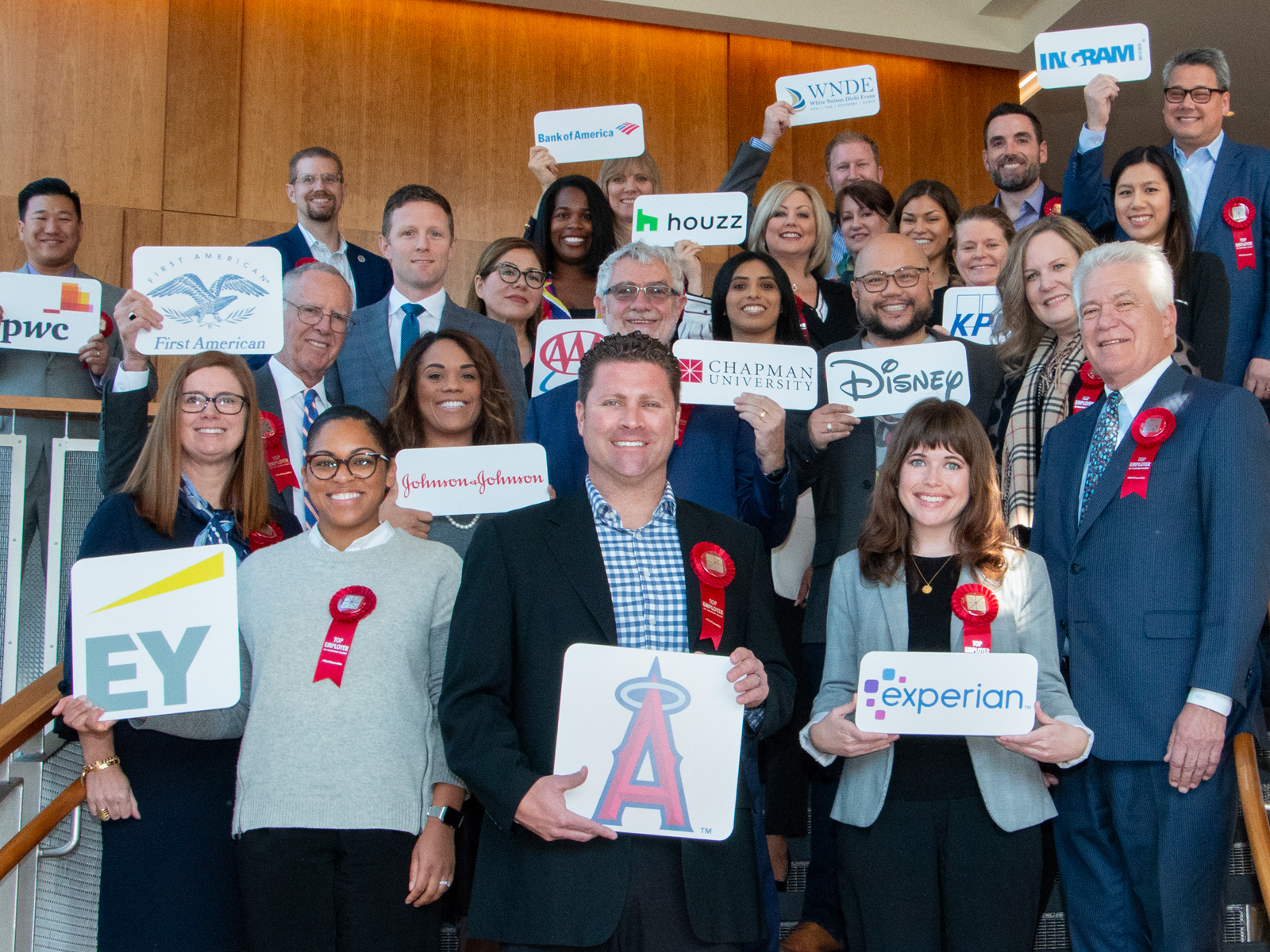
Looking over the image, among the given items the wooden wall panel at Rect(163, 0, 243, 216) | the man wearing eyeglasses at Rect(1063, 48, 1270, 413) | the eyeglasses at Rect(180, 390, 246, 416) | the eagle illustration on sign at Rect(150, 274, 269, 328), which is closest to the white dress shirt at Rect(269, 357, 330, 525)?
the eagle illustration on sign at Rect(150, 274, 269, 328)

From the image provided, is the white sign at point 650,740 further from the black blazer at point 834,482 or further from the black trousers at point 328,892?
the black blazer at point 834,482

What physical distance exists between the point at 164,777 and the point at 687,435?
5.23ft

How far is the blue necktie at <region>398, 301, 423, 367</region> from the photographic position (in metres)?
4.26

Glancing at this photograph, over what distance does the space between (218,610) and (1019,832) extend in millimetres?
1760

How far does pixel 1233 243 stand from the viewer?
14.3 ft

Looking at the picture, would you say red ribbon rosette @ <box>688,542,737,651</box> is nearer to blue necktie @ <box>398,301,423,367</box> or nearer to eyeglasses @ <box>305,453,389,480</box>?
eyeglasses @ <box>305,453,389,480</box>

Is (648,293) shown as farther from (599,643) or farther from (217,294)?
(599,643)

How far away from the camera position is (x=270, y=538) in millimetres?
3049

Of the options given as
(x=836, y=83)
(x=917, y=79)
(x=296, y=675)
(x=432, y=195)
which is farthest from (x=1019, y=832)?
(x=917, y=79)

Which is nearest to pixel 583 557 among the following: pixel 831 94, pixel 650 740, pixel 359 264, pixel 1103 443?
pixel 650 740

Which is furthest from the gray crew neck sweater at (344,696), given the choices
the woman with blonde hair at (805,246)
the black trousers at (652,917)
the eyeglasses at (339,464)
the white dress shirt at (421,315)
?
the woman with blonde hair at (805,246)

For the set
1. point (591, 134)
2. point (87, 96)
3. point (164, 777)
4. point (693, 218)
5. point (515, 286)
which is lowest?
point (164, 777)

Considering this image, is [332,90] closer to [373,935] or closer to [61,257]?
[61,257]

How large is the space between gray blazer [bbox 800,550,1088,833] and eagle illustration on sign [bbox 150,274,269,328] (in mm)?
2117
